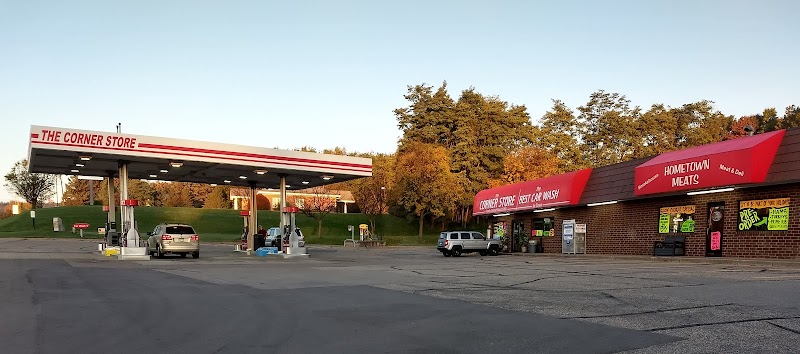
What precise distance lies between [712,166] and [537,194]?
48.9 feet

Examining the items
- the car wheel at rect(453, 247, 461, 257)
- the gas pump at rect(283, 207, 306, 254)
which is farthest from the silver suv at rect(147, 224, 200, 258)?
the car wheel at rect(453, 247, 461, 257)

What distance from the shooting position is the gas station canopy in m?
27.8

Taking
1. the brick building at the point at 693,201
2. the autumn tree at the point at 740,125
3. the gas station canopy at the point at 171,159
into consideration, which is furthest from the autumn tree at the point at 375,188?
the autumn tree at the point at 740,125

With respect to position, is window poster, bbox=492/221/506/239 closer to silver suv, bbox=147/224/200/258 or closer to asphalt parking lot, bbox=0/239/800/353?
silver suv, bbox=147/224/200/258

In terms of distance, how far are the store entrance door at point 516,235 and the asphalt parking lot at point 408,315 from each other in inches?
1054

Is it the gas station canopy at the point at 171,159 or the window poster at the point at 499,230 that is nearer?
the gas station canopy at the point at 171,159

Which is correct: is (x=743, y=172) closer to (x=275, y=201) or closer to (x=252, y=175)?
(x=252, y=175)

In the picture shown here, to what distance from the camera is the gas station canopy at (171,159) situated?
91.1 ft

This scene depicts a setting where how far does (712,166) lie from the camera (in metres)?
24.5

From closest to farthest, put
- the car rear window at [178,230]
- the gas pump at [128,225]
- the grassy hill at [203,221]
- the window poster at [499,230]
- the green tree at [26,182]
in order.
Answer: the gas pump at [128,225] < the car rear window at [178,230] < the window poster at [499,230] < the grassy hill at [203,221] < the green tree at [26,182]

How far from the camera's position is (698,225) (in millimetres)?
27062

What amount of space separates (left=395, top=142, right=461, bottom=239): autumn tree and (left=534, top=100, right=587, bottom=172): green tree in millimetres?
13166

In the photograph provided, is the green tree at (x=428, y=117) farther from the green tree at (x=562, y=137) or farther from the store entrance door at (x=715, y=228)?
the store entrance door at (x=715, y=228)

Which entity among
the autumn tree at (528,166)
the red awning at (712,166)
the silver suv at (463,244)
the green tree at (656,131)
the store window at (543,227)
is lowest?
the silver suv at (463,244)
